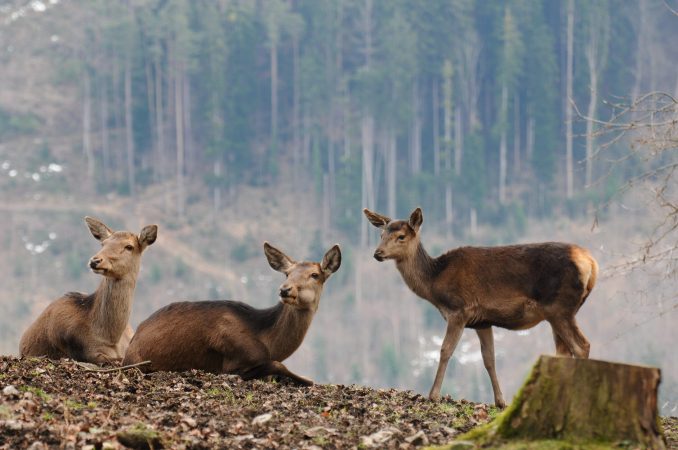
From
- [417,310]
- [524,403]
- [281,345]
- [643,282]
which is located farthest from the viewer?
[417,310]

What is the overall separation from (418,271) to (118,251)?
3.41m

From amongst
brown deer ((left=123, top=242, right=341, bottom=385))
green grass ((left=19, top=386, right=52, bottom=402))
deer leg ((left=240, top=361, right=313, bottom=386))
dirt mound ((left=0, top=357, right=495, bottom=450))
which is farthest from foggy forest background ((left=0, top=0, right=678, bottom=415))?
green grass ((left=19, top=386, right=52, bottom=402))

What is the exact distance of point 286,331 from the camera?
12.5 metres

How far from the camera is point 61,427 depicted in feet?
27.1

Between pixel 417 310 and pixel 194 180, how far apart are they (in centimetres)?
2427

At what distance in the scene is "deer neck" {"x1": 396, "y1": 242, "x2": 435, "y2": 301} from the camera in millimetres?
13383

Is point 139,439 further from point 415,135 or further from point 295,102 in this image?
point 295,102

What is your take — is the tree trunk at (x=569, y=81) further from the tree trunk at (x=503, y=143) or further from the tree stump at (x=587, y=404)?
the tree stump at (x=587, y=404)

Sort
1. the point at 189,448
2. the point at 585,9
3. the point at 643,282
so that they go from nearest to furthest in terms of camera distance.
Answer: the point at 189,448 < the point at 643,282 < the point at 585,9

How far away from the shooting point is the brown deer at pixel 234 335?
1230cm

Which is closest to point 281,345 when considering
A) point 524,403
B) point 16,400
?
point 16,400

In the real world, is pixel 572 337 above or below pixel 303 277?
below

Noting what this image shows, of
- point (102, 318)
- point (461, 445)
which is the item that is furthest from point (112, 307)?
point (461, 445)

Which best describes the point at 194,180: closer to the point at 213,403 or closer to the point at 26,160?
the point at 26,160
